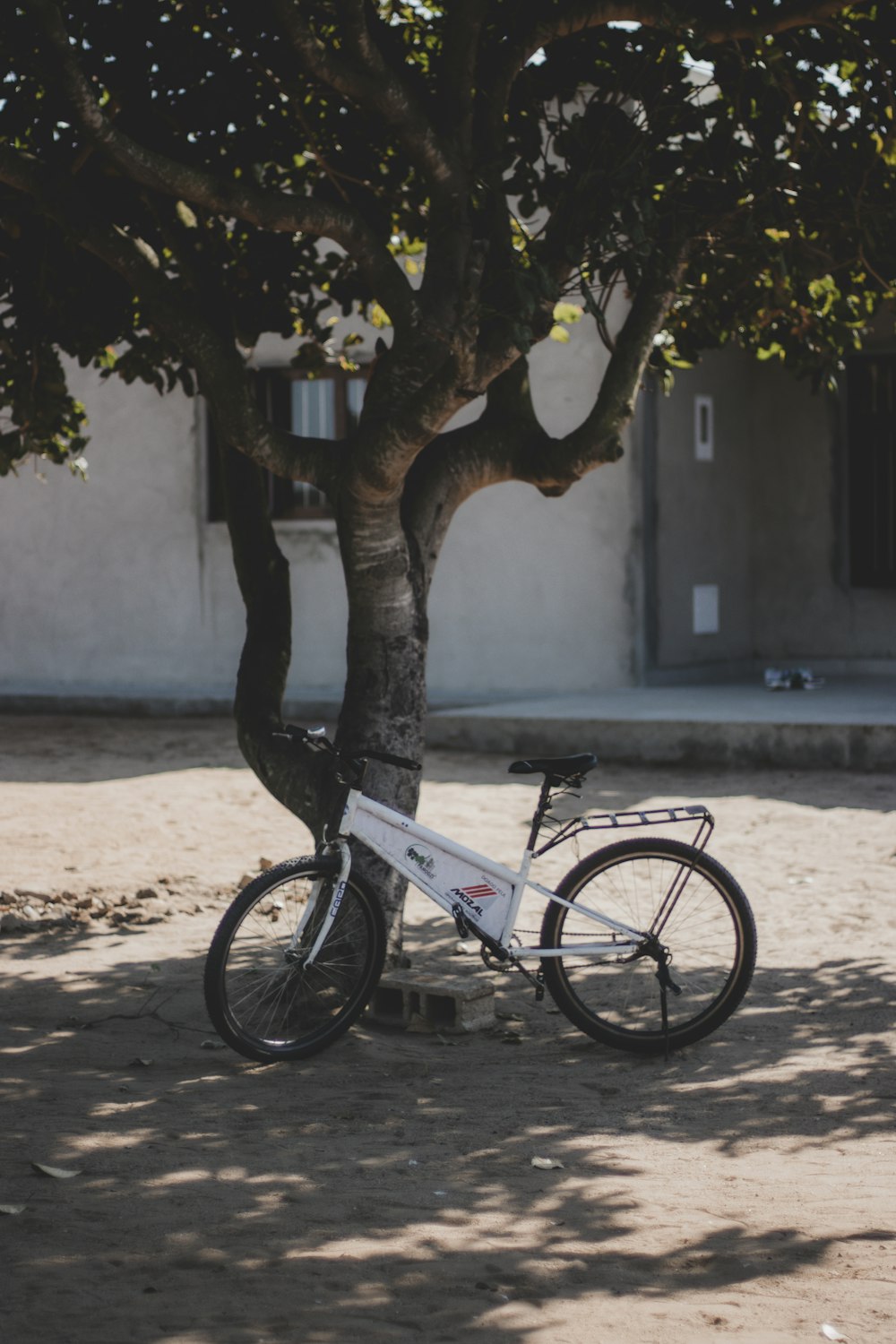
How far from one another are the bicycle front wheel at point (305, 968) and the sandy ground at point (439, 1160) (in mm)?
130

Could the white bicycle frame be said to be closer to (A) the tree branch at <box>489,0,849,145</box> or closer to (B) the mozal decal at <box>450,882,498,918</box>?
(B) the mozal decal at <box>450,882,498,918</box>

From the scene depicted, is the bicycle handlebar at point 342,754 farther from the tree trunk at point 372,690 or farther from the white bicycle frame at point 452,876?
the tree trunk at point 372,690

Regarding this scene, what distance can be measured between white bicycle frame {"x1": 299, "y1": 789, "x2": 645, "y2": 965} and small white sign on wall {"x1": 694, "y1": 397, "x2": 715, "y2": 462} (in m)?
9.77

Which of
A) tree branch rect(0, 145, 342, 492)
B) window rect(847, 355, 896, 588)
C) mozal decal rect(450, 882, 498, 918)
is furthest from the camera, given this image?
window rect(847, 355, 896, 588)

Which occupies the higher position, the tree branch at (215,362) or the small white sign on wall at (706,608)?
the tree branch at (215,362)

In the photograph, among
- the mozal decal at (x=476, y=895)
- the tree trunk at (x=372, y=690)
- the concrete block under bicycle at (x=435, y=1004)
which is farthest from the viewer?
the tree trunk at (x=372, y=690)

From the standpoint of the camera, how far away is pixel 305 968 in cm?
512

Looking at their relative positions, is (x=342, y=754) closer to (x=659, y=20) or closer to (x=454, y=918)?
(x=454, y=918)

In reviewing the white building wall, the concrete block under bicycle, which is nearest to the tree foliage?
the concrete block under bicycle

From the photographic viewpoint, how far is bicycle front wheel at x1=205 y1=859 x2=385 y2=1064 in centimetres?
511

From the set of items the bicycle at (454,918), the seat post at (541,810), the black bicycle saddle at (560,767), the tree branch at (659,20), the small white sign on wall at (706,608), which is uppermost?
the tree branch at (659,20)

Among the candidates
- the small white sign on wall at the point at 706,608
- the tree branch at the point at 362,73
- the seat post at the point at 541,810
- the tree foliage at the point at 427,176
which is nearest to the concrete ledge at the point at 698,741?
the small white sign on wall at the point at 706,608

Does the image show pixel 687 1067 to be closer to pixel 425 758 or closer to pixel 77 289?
pixel 77 289

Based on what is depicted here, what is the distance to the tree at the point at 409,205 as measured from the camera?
17.8 feet
